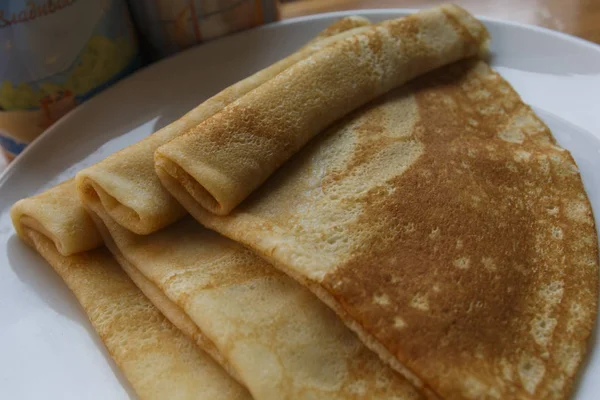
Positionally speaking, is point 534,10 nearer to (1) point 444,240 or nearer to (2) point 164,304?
(1) point 444,240

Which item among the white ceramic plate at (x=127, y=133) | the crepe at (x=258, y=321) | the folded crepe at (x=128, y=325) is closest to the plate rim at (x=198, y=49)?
the white ceramic plate at (x=127, y=133)

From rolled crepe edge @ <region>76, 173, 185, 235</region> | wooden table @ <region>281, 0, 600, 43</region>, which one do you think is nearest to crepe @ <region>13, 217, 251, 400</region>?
rolled crepe edge @ <region>76, 173, 185, 235</region>

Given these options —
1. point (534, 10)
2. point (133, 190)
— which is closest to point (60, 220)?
point (133, 190)

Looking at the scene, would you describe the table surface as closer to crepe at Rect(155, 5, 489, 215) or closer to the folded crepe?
crepe at Rect(155, 5, 489, 215)

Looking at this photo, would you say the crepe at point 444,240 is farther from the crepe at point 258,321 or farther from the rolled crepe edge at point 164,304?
the rolled crepe edge at point 164,304

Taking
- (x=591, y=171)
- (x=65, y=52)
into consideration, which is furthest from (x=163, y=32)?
(x=591, y=171)
